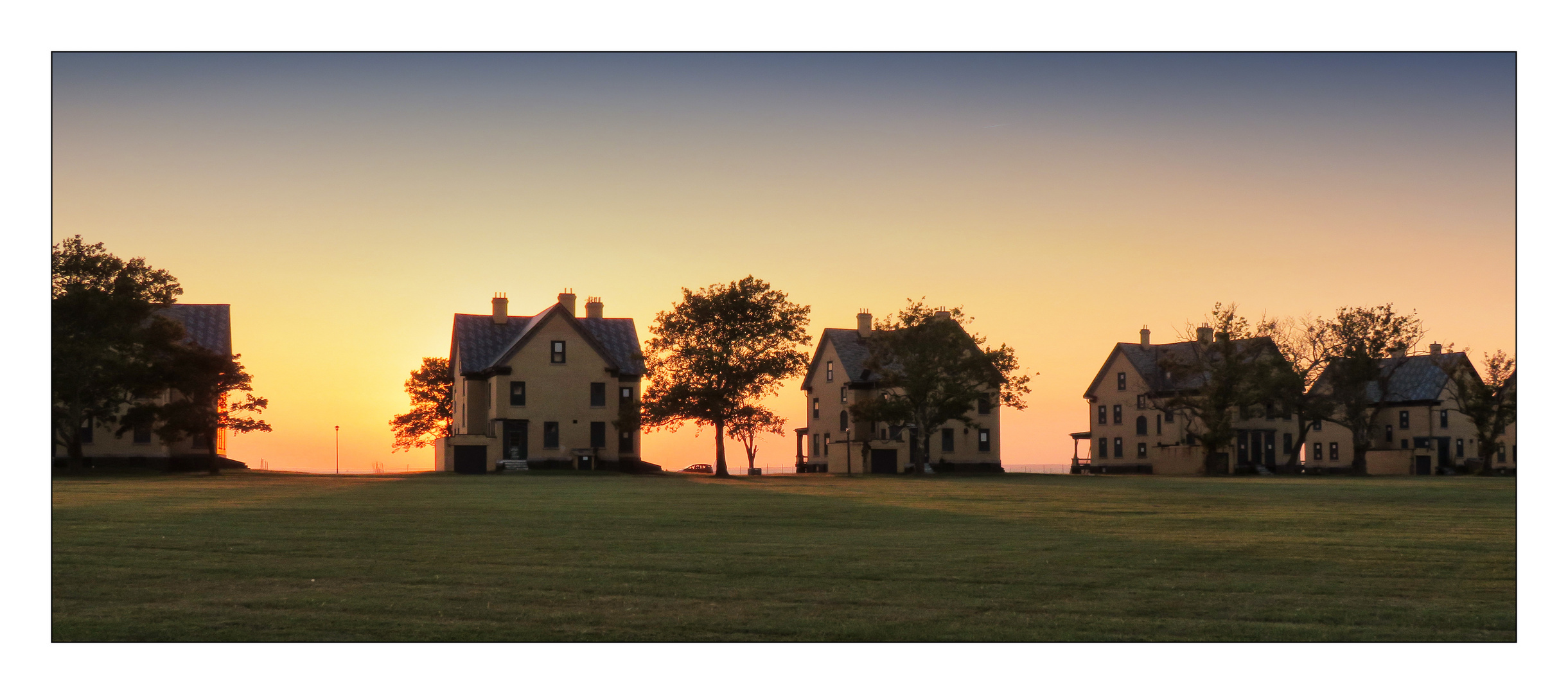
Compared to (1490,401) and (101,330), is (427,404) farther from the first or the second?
(1490,401)

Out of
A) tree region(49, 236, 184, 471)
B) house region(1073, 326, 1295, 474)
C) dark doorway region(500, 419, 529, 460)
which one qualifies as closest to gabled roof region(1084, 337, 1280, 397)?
house region(1073, 326, 1295, 474)

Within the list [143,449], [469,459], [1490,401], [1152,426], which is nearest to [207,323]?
[143,449]

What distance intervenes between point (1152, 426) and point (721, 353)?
130 feet

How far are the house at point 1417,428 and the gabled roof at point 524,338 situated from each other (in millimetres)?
50208

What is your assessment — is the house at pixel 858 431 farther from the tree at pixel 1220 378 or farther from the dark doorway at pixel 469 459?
the dark doorway at pixel 469 459

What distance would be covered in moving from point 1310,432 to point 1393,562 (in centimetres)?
9109

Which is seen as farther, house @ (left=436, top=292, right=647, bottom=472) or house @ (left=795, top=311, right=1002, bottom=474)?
house @ (left=795, top=311, right=1002, bottom=474)

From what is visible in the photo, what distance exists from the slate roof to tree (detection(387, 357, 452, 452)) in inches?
720

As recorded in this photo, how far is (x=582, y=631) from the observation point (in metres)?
13.2

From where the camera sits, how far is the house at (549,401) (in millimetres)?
76875

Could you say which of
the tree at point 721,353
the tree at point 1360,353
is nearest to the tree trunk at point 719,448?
the tree at point 721,353

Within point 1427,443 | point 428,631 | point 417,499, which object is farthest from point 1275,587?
point 1427,443

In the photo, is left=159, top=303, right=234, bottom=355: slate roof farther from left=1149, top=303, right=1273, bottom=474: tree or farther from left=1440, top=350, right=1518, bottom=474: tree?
left=1440, top=350, right=1518, bottom=474: tree

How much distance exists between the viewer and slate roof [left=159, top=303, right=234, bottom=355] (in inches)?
2948
